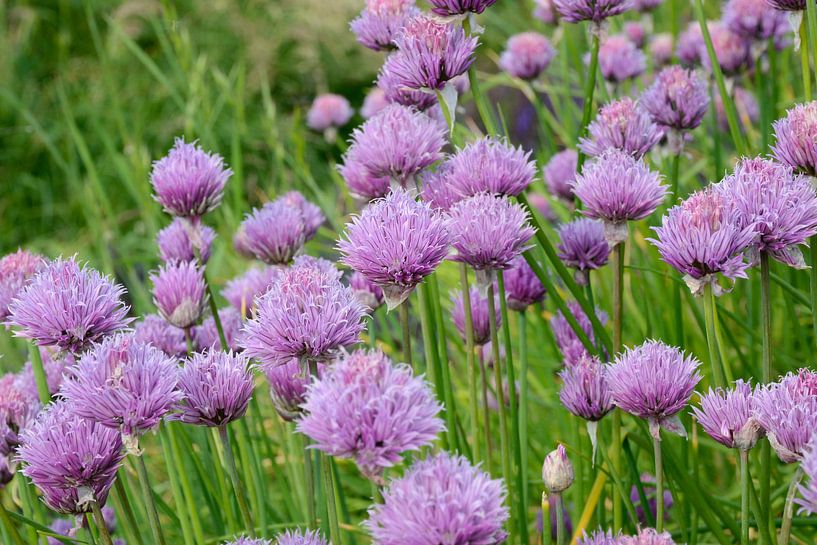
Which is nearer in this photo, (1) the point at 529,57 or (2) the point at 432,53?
(2) the point at 432,53

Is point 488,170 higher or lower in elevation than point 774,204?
higher

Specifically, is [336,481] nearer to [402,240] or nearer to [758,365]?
[402,240]

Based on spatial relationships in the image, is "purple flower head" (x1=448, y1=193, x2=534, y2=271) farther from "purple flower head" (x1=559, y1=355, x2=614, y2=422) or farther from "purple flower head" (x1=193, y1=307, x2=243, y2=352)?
"purple flower head" (x1=193, y1=307, x2=243, y2=352)

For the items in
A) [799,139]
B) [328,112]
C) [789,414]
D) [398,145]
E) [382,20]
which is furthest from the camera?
[328,112]

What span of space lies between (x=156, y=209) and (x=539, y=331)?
1061 mm

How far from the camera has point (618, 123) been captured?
1.27 m

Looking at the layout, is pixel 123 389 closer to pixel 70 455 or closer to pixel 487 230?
pixel 70 455

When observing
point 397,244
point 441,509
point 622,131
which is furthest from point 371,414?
point 622,131

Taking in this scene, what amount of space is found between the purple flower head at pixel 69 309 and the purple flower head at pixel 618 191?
56cm

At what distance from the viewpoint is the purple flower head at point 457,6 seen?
1128 millimetres

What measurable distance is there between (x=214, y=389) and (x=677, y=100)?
34.6 inches

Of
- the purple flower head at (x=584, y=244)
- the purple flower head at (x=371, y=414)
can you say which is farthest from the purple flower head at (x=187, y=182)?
the purple flower head at (x=371, y=414)

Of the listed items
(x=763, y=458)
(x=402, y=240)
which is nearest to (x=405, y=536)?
(x=402, y=240)

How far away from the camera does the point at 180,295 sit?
4.07 ft
